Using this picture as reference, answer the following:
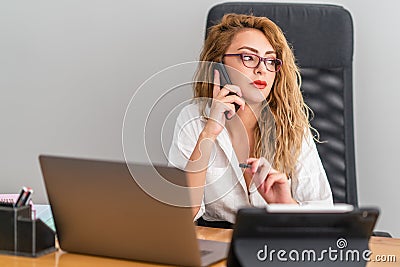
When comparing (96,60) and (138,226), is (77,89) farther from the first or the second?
(138,226)

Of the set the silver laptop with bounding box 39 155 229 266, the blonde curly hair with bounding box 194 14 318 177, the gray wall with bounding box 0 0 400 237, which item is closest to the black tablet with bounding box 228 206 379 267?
the silver laptop with bounding box 39 155 229 266

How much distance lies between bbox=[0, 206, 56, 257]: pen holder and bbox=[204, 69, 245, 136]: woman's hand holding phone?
1.94 ft

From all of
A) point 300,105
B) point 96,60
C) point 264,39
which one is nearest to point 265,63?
point 264,39

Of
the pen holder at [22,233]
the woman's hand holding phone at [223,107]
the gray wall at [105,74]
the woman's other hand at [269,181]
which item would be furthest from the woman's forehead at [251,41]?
the pen holder at [22,233]

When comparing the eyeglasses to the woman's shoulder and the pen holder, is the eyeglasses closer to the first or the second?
the woman's shoulder

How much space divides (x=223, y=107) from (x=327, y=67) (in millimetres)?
455

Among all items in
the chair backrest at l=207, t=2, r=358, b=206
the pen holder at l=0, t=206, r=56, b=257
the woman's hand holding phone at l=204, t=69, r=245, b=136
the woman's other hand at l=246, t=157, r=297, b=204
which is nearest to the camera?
the pen holder at l=0, t=206, r=56, b=257

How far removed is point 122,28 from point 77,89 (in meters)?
0.28

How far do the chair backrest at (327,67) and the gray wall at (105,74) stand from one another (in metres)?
0.29

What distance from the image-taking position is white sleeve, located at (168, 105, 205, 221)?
6.53ft

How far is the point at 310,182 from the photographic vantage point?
80.4 inches

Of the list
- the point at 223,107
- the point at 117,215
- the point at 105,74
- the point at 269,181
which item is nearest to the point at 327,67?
the point at 223,107

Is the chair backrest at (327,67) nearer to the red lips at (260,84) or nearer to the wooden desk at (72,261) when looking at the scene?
the red lips at (260,84)

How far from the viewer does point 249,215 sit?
1.18 metres
